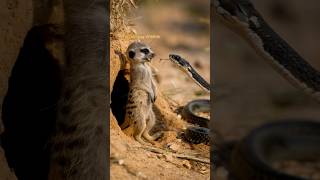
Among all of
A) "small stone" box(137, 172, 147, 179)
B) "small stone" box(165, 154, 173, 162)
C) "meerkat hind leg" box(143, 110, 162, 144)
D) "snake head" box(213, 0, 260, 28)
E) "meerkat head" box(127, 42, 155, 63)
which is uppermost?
"snake head" box(213, 0, 260, 28)

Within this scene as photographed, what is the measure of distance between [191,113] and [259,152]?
4.82ft

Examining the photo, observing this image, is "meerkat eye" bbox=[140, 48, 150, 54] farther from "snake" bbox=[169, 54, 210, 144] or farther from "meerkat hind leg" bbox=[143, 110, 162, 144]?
"snake" bbox=[169, 54, 210, 144]

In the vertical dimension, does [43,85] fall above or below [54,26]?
below

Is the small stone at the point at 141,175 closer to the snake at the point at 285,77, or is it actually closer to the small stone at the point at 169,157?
the small stone at the point at 169,157

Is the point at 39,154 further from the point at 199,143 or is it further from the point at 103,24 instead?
the point at 199,143

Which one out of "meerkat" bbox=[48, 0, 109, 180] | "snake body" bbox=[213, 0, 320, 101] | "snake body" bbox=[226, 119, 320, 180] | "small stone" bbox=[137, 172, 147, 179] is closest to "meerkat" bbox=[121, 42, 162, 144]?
"small stone" bbox=[137, 172, 147, 179]

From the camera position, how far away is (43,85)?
1.87m

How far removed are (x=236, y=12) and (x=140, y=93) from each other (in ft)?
3.99

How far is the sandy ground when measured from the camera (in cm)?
229

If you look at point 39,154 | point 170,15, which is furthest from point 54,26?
point 170,15

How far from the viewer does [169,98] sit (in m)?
3.59

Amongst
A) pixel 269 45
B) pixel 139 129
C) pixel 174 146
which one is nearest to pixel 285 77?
pixel 269 45

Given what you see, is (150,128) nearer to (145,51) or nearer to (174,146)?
(174,146)

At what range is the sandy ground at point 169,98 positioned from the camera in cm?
229
